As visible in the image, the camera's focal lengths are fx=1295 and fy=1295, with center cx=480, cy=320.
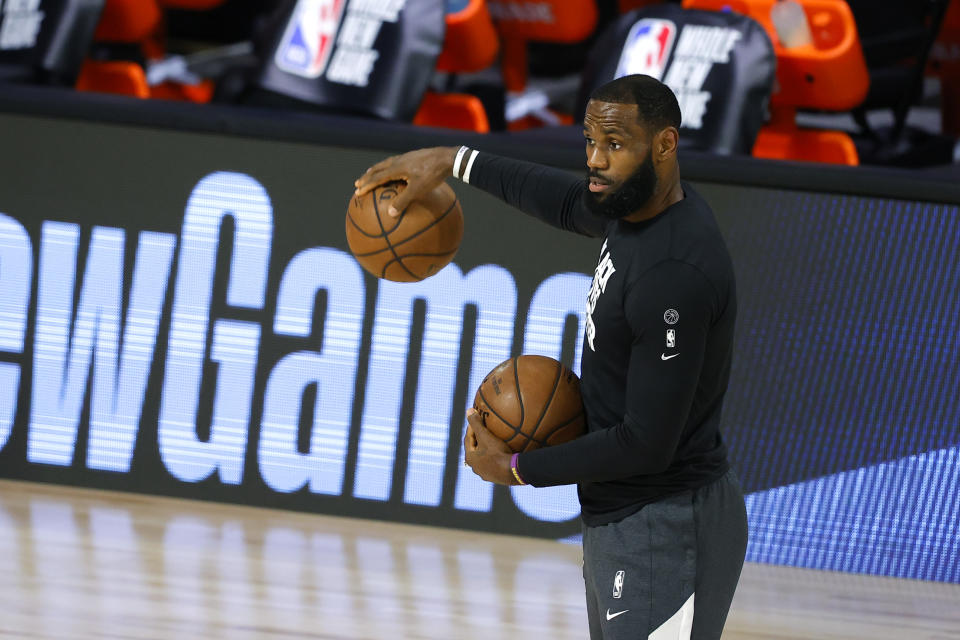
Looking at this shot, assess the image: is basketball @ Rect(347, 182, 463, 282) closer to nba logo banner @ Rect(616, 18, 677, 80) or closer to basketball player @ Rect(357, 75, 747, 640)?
basketball player @ Rect(357, 75, 747, 640)

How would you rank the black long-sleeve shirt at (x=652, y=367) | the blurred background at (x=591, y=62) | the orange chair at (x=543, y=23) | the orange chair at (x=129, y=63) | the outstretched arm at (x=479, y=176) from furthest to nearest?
the orange chair at (x=543, y=23), the orange chair at (x=129, y=63), the blurred background at (x=591, y=62), the outstretched arm at (x=479, y=176), the black long-sleeve shirt at (x=652, y=367)

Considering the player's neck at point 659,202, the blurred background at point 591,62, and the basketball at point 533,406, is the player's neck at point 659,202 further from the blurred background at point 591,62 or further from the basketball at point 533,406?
the blurred background at point 591,62

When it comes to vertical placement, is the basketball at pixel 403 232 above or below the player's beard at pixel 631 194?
below

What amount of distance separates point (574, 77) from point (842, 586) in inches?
177

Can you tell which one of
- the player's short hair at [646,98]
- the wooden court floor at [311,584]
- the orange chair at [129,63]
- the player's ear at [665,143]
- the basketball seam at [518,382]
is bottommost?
the wooden court floor at [311,584]

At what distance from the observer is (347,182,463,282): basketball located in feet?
8.89

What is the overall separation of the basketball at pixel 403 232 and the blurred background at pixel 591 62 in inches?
90.3

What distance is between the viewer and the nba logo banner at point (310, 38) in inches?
223

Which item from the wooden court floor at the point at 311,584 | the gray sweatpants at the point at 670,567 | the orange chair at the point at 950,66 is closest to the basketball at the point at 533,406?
the gray sweatpants at the point at 670,567

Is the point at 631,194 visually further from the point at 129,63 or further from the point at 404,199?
the point at 129,63

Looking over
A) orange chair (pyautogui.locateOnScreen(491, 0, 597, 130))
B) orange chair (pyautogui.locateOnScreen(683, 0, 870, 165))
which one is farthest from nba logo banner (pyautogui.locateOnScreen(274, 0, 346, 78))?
orange chair (pyautogui.locateOnScreen(491, 0, 597, 130))

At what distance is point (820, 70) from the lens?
5793 mm

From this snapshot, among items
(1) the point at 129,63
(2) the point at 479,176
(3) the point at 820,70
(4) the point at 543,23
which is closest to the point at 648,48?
(3) the point at 820,70

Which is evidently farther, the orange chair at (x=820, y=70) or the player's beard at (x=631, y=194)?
the orange chair at (x=820, y=70)
